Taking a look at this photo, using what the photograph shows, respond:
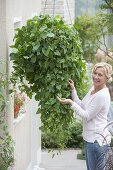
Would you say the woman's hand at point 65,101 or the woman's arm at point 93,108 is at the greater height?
the woman's hand at point 65,101

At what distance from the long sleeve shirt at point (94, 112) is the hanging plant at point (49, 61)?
162 mm

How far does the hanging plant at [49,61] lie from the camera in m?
7.35

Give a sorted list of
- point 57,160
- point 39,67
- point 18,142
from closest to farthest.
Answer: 1. point 39,67
2. point 18,142
3. point 57,160

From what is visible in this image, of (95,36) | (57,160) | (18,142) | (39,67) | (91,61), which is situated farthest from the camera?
(91,61)

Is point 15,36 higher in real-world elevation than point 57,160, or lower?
higher

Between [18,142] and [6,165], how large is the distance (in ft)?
5.04

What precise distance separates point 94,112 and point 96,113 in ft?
0.14

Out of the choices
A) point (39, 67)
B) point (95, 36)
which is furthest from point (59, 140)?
point (95, 36)

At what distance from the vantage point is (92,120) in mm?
7754

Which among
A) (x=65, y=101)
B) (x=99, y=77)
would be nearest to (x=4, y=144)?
(x=65, y=101)

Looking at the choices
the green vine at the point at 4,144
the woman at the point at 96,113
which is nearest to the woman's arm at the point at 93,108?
the woman at the point at 96,113

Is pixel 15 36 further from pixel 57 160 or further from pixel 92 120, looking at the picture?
pixel 57 160

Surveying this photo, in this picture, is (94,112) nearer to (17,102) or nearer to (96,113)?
(96,113)

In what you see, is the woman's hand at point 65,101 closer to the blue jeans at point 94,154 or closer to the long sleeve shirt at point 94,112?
the long sleeve shirt at point 94,112
